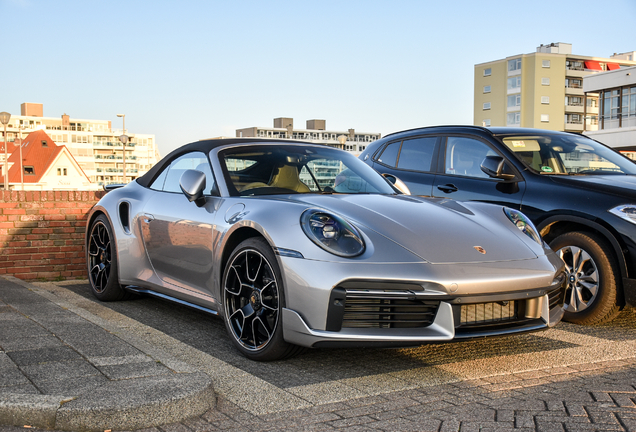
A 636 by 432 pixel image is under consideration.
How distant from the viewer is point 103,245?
6.11 m

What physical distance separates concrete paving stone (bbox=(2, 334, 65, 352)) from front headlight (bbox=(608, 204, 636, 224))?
3.97 meters

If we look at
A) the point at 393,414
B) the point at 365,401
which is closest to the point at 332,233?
the point at 365,401

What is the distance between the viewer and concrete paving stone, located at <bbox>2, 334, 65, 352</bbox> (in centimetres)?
389

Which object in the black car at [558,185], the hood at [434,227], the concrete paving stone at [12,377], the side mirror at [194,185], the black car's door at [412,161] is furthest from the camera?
the black car's door at [412,161]

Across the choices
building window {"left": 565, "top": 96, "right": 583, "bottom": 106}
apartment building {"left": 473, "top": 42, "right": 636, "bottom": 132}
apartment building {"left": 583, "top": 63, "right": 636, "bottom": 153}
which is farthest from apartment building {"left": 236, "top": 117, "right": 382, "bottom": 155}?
apartment building {"left": 583, "top": 63, "right": 636, "bottom": 153}

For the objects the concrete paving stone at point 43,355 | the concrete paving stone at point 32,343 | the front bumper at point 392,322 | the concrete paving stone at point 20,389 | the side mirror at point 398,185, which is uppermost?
the side mirror at point 398,185

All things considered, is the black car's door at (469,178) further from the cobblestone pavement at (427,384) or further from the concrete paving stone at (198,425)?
the concrete paving stone at (198,425)

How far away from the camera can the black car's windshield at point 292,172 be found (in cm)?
474

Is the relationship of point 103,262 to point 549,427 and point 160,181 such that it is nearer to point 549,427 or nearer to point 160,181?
point 160,181

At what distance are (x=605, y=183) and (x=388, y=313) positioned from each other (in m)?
2.72

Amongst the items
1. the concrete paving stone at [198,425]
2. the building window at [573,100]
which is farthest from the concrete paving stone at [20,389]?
the building window at [573,100]

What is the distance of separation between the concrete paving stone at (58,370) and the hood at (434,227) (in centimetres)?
157

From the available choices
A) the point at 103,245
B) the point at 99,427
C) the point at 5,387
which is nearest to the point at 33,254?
the point at 103,245

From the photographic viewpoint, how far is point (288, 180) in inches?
192
